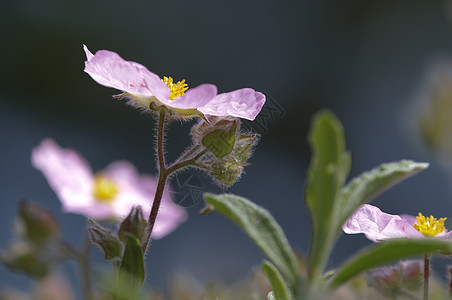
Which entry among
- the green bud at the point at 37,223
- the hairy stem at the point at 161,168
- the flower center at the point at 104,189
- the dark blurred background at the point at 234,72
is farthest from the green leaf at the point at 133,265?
the dark blurred background at the point at 234,72

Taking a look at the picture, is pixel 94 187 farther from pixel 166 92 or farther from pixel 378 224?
pixel 378 224

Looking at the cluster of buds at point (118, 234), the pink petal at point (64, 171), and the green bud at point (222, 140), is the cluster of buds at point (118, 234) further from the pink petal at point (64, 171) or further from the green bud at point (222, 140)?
the pink petal at point (64, 171)

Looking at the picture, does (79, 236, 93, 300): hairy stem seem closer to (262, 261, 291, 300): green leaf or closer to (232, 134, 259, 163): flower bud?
(232, 134, 259, 163): flower bud

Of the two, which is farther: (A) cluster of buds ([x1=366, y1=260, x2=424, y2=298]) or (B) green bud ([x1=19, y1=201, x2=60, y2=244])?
(B) green bud ([x1=19, y1=201, x2=60, y2=244])

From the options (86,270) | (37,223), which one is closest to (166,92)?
(86,270)

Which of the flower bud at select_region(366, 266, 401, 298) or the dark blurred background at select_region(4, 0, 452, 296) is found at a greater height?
the flower bud at select_region(366, 266, 401, 298)

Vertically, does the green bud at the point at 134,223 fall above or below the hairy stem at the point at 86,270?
above

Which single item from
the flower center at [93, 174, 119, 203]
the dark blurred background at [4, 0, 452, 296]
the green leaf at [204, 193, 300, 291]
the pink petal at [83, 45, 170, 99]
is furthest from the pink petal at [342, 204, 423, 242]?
the dark blurred background at [4, 0, 452, 296]
